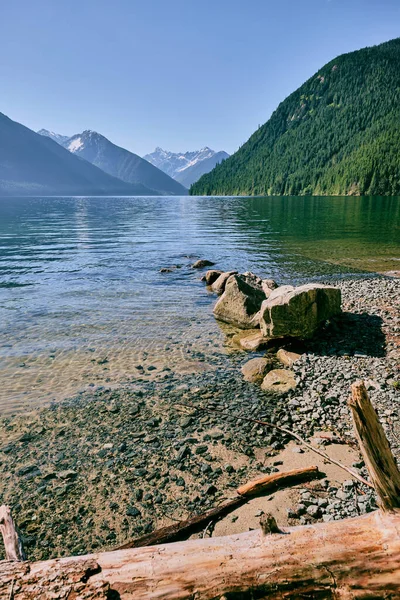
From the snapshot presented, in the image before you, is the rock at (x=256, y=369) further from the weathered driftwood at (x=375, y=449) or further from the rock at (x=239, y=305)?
the weathered driftwood at (x=375, y=449)

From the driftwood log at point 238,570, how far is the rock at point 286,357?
659 cm

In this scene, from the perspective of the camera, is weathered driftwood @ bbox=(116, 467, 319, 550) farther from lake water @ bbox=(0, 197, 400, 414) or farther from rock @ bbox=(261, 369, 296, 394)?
lake water @ bbox=(0, 197, 400, 414)

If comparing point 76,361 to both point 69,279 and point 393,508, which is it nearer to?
point 393,508

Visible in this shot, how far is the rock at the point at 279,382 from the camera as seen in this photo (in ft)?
28.4

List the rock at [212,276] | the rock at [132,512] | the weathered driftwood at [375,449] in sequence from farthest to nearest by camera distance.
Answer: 1. the rock at [212,276]
2. the rock at [132,512]
3. the weathered driftwood at [375,449]

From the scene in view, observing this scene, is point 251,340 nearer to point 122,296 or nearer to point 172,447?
point 172,447

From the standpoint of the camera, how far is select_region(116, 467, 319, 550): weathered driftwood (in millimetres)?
4621

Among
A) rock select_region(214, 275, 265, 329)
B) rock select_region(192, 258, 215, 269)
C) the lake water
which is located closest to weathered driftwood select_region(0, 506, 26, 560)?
the lake water

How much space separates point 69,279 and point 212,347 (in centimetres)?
1354

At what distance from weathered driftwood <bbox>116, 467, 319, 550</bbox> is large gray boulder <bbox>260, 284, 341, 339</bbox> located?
5.49 m

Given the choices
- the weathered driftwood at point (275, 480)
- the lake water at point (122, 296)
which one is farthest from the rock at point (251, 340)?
the weathered driftwood at point (275, 480)

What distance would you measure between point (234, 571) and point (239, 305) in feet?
36.7

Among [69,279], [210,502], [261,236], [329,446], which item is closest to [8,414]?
[210,502]

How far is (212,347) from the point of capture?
37.8ft
